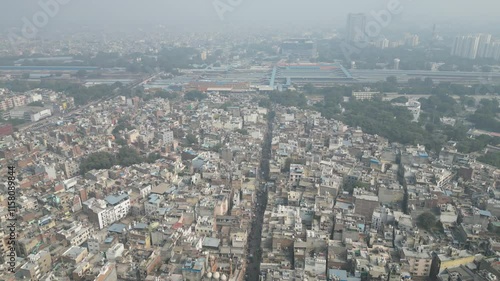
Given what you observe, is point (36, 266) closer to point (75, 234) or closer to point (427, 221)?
point (75, 234)

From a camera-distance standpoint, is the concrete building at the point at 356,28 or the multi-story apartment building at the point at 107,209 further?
the concrete building at the point at 356,28

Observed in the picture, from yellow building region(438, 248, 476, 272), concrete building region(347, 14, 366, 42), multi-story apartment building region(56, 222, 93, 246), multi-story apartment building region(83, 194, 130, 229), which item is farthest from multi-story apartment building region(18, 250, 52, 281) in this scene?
concrete building region(347, 14, 366, 42)

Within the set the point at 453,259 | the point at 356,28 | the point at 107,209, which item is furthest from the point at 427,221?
→ the point at 356,28

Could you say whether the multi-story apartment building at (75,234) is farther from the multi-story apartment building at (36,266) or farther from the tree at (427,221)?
the tree at (427,221)

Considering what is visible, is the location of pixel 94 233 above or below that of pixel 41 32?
below

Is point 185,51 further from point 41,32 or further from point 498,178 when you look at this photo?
point 498,178

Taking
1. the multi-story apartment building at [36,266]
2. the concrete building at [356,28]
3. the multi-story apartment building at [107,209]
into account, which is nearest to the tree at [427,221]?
the multi-story apartment building at [107,209]

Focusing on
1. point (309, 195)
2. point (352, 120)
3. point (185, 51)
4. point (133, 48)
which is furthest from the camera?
point (133, 48)

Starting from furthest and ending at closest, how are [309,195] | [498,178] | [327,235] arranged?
[498,178]
[309,195]
[327,235]

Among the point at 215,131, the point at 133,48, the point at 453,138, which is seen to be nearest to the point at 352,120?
the point at 453,138
